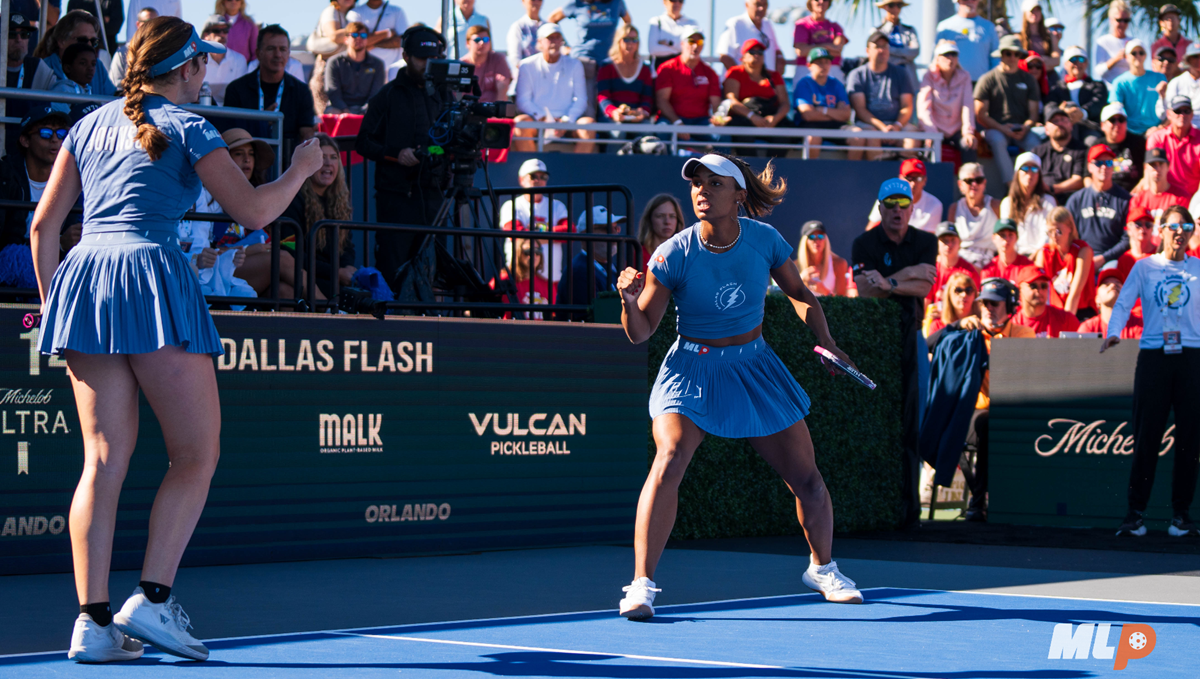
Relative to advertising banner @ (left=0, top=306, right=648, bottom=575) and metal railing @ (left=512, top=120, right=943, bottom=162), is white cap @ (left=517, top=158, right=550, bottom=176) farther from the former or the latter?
advertising banner @ (left=0, top=306, right=648, bottom=575)

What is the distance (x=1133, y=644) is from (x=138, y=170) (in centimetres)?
375

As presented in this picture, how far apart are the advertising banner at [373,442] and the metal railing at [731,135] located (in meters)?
6.16

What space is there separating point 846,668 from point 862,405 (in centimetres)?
550

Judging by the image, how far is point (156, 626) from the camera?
4535 mm

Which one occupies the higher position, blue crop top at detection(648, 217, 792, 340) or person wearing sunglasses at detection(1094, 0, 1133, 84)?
person wearing sunglasses at detection(1094, 0, 1133, 84)

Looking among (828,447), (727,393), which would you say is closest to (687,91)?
(828,447)

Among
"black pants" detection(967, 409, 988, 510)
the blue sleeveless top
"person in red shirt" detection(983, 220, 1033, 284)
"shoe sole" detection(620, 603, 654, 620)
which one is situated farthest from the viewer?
"person in red shirt" detection(983, 220, 1033, 284)

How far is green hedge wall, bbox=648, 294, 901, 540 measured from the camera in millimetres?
9250

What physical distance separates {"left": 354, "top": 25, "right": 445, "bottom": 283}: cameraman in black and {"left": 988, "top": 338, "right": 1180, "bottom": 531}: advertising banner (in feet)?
14.2

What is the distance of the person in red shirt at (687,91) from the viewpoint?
51.8 feet

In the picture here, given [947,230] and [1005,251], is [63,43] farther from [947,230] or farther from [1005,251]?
[1005,251]

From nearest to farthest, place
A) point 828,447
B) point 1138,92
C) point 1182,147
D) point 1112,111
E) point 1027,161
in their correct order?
point 828,447, point 1027,161, point 1182,147, point 1112,111, point 1138,92

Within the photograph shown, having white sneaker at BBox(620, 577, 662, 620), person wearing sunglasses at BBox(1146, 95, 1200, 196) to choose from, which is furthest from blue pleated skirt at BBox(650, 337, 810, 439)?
person wearing sunglasses at BBox(1146, 95, 1200, 196)

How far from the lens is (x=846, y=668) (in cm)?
464
